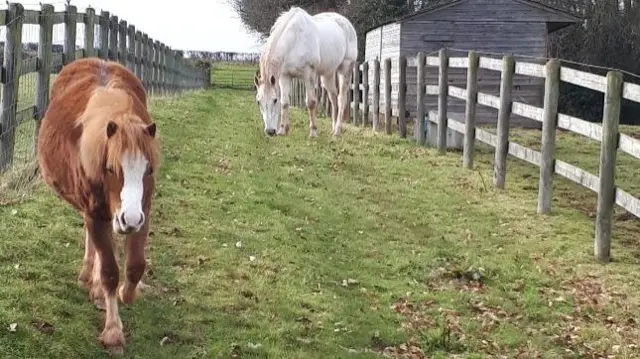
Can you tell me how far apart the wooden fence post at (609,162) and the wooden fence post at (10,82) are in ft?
16.9

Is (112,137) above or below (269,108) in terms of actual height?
above

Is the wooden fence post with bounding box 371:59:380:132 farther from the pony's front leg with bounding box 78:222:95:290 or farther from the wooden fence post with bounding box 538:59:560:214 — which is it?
the pony's front leg with bounding box 78:222:95:290

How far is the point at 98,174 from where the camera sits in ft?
12.0

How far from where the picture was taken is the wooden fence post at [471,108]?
32.2 feet

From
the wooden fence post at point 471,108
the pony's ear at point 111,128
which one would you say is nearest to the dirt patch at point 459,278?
the pony's ear at point 111,128

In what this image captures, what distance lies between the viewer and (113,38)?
12.2m

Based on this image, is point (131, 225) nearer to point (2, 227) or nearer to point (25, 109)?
point (2, 227)

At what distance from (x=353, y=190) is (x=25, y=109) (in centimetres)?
351

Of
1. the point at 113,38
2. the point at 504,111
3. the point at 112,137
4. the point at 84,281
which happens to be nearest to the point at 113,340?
the point at 84,281

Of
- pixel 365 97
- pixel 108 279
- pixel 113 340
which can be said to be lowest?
pixel 113 340

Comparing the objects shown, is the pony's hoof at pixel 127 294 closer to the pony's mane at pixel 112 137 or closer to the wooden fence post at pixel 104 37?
the pony's mane at pixel 112 137

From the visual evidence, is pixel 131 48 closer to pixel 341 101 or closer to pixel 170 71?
pixel 341 101

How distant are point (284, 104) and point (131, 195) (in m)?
8.25

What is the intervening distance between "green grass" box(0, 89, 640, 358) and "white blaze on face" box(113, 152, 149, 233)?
0.91 metres
